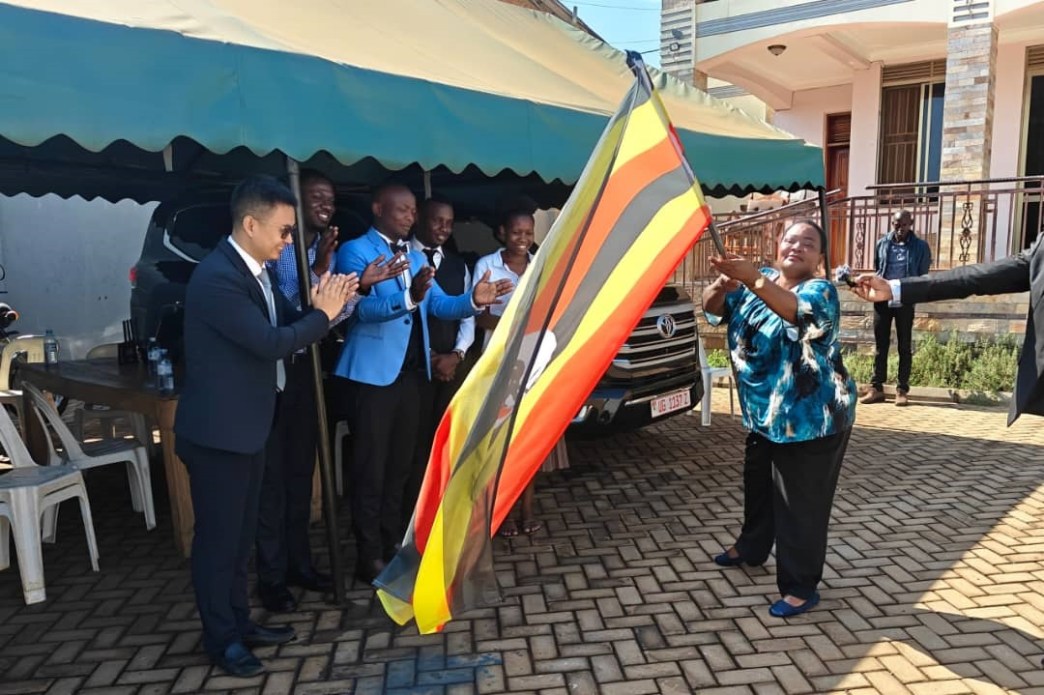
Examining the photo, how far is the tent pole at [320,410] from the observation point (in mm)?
3166

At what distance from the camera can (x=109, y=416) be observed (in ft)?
17.2

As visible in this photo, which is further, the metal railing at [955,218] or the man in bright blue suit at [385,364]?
the metal railing at [955,218]

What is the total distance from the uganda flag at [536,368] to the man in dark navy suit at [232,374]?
0.76m

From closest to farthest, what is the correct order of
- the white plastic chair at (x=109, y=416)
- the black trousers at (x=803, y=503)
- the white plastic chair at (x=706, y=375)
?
the black trousers at (x=803, y=503)
the white plastic chair at (x=109, y=416)
the white plastic chair at (x=706, y=375)

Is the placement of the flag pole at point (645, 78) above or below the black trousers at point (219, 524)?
above

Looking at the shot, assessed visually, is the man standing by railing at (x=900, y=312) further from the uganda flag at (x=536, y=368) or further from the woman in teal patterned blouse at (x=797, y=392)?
the uganda flag at (x=536, y=368)

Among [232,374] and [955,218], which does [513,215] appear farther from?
[955,218]

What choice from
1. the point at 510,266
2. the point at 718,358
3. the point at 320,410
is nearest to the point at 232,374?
the point at 320,410

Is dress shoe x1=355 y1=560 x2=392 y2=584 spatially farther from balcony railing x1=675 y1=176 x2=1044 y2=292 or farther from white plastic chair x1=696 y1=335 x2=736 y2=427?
balcony railing x1=675 y1=176 x2=1044 y2=292

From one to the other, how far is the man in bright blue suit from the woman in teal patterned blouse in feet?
3.88

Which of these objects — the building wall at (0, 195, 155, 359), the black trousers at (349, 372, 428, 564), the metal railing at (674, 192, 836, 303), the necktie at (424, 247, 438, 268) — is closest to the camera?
the black trousers at (349, 372, 428, 564)

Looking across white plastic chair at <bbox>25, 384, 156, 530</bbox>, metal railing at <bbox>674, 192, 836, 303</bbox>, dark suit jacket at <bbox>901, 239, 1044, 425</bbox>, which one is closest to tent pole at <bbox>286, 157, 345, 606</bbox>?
white plastic chair at <bbox>25, 384, 156, 530</bbox>

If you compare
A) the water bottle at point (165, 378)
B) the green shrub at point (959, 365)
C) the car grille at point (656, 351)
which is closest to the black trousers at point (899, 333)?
the green shrub at point (959, 365)

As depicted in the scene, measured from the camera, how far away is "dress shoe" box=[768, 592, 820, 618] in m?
3.34
